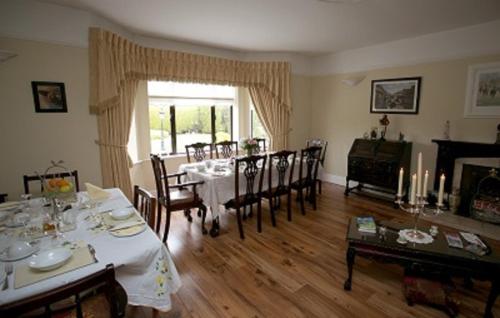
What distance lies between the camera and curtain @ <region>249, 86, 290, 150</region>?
207 inches

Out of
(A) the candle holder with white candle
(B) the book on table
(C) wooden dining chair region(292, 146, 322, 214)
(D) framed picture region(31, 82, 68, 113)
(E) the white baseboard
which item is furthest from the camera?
(E) the white baseboard

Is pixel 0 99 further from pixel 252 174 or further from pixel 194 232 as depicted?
pixel 252 174

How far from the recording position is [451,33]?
3.78 m

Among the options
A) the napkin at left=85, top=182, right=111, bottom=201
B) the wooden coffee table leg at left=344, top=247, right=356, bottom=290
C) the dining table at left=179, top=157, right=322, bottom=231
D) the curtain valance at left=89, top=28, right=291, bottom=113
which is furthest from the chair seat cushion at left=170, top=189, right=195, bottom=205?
the wooden coffee table leg at left=344, top=247, right=356, bottom=290

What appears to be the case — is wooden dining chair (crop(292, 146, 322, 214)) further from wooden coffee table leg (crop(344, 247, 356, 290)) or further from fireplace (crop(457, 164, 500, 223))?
fireplace (crop(457, 164, 500, 223))

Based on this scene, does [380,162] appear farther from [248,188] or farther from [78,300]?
[78,300]

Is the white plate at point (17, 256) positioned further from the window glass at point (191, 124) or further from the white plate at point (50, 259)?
the window glass at point (191, 124)

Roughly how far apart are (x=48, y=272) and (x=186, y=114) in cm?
375

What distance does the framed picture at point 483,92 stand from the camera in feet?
11.4

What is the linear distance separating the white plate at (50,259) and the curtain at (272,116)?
4.34m

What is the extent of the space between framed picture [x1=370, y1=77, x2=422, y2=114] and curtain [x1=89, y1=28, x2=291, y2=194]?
1.74 meters

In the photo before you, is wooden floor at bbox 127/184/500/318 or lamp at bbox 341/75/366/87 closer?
wooden floor at bbox 127/184/500/318

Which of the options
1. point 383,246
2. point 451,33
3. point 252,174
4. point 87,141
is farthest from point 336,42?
point 87,141

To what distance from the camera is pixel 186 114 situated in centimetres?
474
